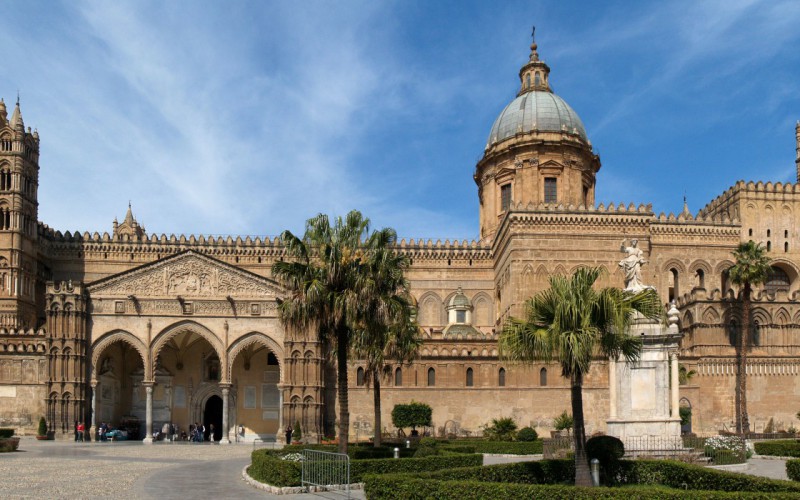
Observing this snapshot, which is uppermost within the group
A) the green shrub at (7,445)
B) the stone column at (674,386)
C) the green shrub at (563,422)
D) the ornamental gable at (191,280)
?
the ornamental gable at (191,280)

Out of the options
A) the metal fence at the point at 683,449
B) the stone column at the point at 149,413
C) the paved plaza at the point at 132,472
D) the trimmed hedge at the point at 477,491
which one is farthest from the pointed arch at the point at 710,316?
the trimmed hedge at the point at 477,491

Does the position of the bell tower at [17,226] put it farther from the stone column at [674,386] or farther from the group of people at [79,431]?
the stone column at [674,386]

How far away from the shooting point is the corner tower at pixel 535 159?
5953cm

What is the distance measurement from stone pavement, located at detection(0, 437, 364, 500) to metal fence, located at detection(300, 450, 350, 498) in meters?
0.52

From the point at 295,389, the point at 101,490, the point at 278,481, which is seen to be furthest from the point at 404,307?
the point at 295,389

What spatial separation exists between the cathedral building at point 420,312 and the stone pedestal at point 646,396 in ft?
56.9

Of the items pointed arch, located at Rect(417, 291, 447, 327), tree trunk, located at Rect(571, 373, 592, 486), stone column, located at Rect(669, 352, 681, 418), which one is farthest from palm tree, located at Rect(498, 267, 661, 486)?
pointed arch, located at Rect(417, 291, 447, 327)

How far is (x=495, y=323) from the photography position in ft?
192

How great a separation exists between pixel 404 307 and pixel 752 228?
40380 millimetres

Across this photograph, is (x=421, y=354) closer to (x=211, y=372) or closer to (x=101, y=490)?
(x=211, y=372)

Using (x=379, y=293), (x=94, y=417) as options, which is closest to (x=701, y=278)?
(x=379, y=293)

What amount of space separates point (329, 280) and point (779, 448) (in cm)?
1948

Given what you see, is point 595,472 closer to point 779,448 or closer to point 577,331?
point 577,331

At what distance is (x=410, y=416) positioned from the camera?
47344mm
